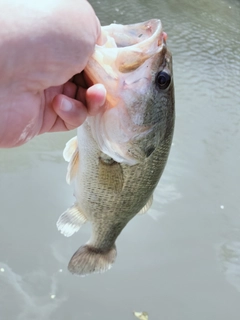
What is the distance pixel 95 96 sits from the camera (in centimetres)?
102

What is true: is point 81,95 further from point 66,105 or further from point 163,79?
point 163,79

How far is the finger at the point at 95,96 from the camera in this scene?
1.01 meters

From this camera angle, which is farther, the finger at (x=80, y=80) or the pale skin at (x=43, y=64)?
the finger at (x=80, y=80)

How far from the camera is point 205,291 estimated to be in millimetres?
2232

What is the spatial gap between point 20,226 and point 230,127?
2118 millimetres

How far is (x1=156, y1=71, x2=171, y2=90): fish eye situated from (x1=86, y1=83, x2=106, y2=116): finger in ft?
0.58

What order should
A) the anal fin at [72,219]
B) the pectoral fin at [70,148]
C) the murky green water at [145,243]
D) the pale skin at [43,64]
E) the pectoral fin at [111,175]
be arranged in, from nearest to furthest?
the pale skin at [43,64]
the pectoral fin at [111,175]
the pectoral fin at [70,148]
the anal fin at [72,219]
the murky green water at [145,243]

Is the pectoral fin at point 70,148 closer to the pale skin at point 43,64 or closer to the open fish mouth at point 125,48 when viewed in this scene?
the pale skin at point 43,64

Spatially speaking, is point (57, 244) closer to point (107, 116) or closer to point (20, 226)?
point (20, 226)

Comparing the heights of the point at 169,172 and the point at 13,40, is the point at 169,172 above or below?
below

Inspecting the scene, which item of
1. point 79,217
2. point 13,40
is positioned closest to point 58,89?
point 13,40

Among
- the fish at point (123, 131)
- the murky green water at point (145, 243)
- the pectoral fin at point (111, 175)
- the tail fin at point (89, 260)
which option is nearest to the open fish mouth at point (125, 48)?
the fish at point (123, 131)

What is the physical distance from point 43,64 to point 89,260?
94cm

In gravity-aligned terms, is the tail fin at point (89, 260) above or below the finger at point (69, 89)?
below
